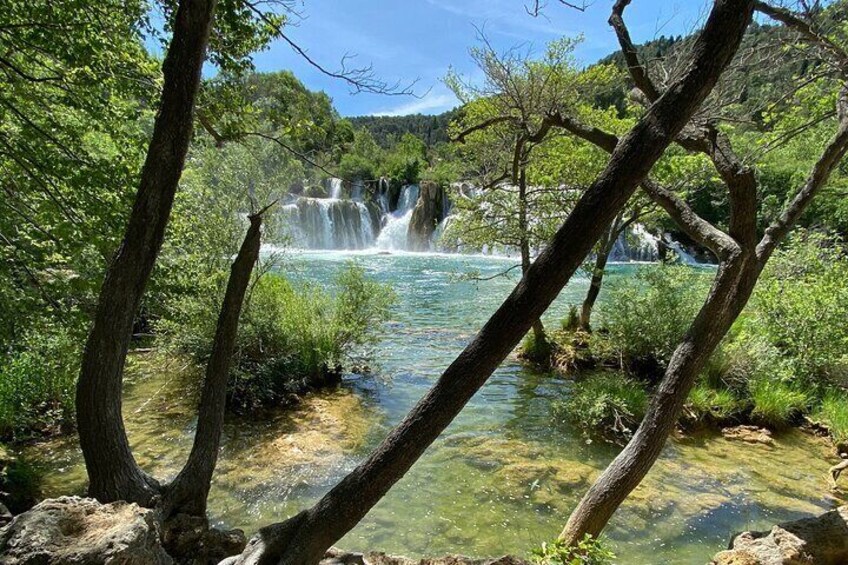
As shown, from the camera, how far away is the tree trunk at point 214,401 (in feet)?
10.1

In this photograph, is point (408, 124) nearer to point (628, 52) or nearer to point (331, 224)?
point (331, 224)

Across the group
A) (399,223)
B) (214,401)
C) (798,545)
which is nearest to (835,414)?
Answer: (798,545)

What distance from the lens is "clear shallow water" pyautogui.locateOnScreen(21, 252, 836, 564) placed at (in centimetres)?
482

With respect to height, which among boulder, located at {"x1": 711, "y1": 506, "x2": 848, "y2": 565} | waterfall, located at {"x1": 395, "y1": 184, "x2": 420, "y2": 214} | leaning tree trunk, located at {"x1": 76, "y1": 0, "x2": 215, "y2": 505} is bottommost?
boulder, located at {"x1": 711, "y1": 506, "x2": 848, "y2": 565}

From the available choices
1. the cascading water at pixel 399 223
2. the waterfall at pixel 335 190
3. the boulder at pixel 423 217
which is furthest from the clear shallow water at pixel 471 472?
the waterfall at pixel 335 190

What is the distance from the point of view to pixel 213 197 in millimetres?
9461

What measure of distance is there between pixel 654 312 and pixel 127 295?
9.12 metres

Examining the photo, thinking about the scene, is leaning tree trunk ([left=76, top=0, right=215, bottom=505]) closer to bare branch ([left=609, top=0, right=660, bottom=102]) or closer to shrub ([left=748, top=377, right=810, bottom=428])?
bare branch ([left=609, top=0, right=660, bottom=102])

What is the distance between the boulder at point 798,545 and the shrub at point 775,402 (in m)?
5.27

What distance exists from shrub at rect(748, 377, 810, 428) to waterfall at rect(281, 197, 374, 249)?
104 ft

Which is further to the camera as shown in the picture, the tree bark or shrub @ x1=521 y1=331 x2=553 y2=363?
the tree bark

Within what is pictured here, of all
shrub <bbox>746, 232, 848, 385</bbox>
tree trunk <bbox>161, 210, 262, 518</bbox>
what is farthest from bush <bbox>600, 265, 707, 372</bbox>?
tree trunk <bbox>161, 210, 262, 518</bbox>

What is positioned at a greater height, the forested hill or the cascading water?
the forested hill

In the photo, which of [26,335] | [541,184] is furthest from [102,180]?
[541,184]
